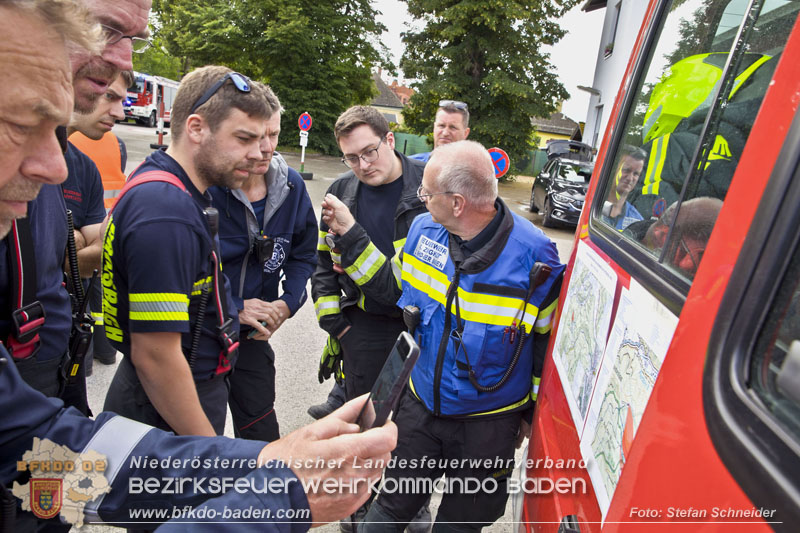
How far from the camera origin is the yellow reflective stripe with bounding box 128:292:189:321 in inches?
62.4

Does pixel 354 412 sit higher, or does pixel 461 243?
pixel 461 243

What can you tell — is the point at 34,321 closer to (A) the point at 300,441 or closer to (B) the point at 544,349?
(A) the point at 300,441

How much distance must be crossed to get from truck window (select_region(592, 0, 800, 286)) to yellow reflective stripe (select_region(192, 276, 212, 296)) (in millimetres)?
1398

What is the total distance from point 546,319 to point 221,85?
5.31 feet

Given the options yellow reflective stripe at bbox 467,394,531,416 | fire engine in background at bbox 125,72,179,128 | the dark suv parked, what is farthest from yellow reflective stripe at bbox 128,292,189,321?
fire engine in background at bbox 125,72,179,128

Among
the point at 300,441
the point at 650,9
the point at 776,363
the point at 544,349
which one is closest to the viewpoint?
the point at 776,363

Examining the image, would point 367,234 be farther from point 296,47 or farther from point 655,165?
point 296,47

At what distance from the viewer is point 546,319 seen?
205cm

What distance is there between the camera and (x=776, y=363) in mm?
683

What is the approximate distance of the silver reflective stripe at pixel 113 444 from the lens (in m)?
1.22

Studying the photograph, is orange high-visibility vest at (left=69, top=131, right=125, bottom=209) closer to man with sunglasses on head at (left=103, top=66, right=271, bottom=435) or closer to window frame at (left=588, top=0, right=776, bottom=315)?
man with sunglasses on head at (left=103, top=66, right=271, bottom=435)

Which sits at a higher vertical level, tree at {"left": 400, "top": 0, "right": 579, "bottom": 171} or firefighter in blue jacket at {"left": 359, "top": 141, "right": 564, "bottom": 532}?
tree at {"left": 400, "top": 0, "right": 579, "bottom": 171}

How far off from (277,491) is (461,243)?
51.3 inches

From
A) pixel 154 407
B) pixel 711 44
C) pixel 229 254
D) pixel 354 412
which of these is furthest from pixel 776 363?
pixel 229 254
